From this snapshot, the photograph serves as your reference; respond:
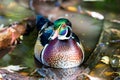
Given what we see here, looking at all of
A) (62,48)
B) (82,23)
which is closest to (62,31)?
(62,48)

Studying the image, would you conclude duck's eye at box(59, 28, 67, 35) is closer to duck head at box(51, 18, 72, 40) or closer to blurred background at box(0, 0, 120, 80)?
duck head at box(51, 18, 72, 40)

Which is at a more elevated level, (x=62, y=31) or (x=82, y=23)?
(x=62, y=31)

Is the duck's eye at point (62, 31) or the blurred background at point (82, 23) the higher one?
the duck's eye at point (62, 31)

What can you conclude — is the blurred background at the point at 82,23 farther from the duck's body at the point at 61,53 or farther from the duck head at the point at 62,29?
the duck head at the point at 62,29

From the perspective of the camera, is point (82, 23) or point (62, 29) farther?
point (82, 23)

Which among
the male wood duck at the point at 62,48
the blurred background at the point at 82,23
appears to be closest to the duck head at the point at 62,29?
A: the male wood duck at the point at 62,48

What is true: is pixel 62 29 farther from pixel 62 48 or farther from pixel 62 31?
pixel 62 48

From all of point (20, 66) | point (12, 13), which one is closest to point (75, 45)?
point (20, 66)

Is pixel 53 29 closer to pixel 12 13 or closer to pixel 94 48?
pixel 94 48
